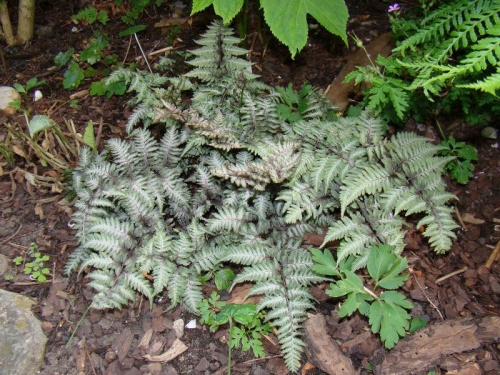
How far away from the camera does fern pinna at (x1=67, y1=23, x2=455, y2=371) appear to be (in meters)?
2.63

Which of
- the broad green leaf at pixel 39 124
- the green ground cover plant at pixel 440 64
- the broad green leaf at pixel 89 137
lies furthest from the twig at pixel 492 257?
the broad green leaf at pixel 39 124

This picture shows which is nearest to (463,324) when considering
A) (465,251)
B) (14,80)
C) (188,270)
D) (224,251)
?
(465,251)

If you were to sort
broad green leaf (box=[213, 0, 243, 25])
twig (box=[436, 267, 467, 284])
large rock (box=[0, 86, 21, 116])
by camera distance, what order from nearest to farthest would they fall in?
broad green leaf (box=[213, 0, 243, 25]) < twig (box=[436, 267, 467, 284]) < large rock (box=[0, 86, 21, 116])

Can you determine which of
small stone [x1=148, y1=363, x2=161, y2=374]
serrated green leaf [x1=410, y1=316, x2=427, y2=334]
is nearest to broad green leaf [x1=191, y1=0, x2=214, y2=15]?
small stone [x1=148, y1=363, x2=161, y2=374]

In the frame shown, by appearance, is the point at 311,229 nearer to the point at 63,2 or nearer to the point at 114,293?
the point at 114,293

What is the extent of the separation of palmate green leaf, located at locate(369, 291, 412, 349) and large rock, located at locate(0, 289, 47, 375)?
1.94m

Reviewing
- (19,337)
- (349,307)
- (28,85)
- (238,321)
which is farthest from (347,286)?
(28,85)

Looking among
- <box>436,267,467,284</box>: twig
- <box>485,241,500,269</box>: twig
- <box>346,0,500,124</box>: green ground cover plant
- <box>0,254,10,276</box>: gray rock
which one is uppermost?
<box>346,0,500,124</box>: green ground cover plant

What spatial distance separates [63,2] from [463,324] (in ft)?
13.9

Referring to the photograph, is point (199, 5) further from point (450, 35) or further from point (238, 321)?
point (238, 321)

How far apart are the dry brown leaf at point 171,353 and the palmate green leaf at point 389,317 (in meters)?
1.12

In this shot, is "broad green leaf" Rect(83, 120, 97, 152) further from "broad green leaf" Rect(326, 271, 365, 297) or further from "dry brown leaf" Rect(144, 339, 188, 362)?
"broad green leaf" Rect(326, 271, 365, 297)

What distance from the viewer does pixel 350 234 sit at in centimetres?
264

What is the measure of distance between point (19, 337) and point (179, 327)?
3.11ft
